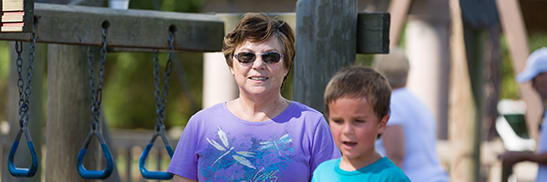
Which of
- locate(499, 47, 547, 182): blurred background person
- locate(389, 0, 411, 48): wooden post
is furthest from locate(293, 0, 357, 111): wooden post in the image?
locate(389, 0, 411, 48): wooden post

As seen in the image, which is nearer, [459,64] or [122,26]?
[122,26]

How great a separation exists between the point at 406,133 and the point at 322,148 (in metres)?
1.44

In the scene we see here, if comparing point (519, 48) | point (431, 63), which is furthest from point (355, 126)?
point (431, 63)

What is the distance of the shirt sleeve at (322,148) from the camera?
2.55 meters

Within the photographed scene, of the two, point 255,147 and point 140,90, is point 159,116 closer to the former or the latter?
point 255,147

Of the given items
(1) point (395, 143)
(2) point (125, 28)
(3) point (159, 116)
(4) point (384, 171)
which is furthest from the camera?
(1) point (395, 143)

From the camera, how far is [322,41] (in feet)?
10.7

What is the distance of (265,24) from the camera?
258 cm

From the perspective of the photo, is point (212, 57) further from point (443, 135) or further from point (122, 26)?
point (122, 26)

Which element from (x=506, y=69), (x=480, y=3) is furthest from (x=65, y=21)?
(x=506, y=69)

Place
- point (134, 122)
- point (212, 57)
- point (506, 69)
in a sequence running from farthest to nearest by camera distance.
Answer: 1. point (506, 69)
2. point (134, 122)
3. point (212, 57)

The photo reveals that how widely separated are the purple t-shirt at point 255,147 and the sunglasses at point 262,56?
15cm

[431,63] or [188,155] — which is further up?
[431,63]

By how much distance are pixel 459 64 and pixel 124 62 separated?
11.5 m
